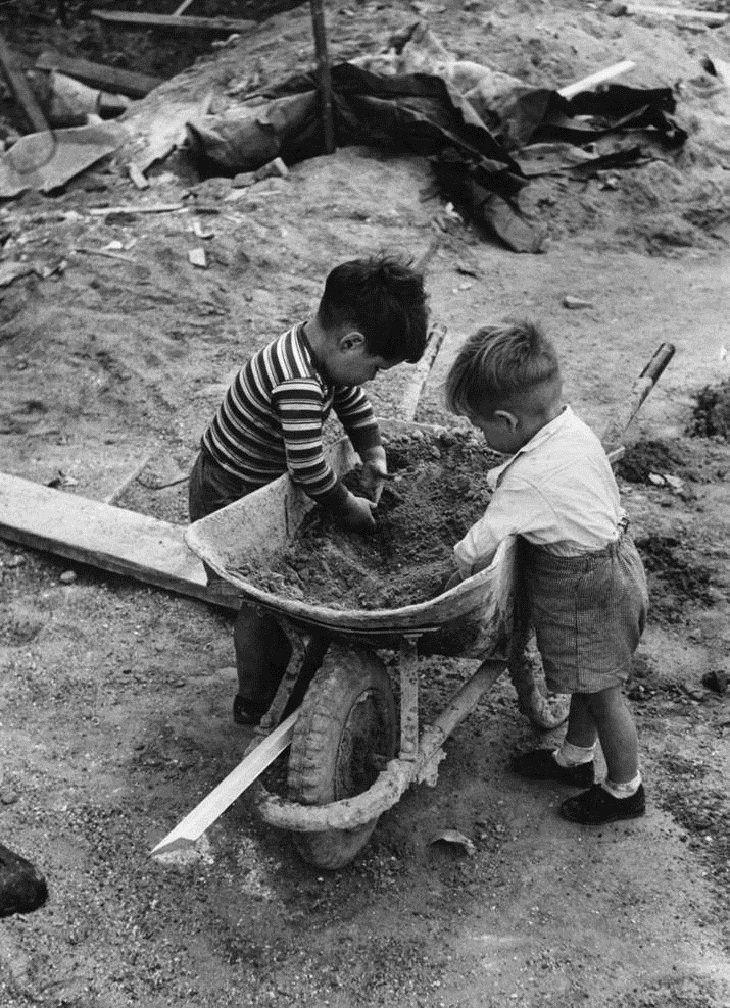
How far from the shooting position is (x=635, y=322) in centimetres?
673

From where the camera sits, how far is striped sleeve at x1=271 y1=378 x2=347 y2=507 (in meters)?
3.09

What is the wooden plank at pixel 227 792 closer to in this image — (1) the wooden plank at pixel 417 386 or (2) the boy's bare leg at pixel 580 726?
(2) the boy's bare leg at pixel 580 726

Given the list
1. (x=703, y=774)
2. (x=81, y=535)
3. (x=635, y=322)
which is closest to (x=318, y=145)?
(x=635, y=322)

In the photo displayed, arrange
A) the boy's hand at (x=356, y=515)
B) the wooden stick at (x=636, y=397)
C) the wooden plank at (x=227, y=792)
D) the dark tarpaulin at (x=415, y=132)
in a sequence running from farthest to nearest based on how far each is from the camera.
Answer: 1. the dark tarpaulin at (x=415, y=132)
2. the wooden stick at (x=636, y=397)
3. the boy's hand at (x=356, y=515)
4. the wooden plank at (x=227, y=792)

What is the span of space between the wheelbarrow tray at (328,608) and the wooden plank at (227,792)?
31 cm

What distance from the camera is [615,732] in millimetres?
3090

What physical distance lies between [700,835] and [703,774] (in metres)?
0.26

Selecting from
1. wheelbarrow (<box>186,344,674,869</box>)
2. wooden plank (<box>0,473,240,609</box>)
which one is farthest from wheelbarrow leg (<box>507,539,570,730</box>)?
wooden plank (<box>0,473,240,609</box>)

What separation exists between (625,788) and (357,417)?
1.48 meters

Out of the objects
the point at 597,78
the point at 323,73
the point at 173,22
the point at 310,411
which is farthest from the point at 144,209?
the point at 173,22

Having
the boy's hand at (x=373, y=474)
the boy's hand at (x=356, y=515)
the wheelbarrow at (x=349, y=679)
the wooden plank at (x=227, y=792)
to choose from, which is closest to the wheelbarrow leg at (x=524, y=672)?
the wheelbarrow at (x=349, y=679)

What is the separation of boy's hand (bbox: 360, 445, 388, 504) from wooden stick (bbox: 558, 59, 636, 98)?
6298 mm

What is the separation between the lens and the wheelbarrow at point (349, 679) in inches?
107

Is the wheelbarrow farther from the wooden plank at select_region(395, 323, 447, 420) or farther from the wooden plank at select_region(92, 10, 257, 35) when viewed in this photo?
the wooden plank at select_region(92, 10, 257, 35)
